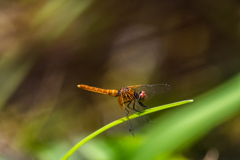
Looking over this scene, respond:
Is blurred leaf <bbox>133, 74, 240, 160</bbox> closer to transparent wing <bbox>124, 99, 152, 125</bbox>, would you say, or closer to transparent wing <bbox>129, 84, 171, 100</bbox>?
transparent wing <bbox>124, 99, 152, 125</bbox>

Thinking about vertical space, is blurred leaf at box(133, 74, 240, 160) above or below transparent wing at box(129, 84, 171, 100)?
below

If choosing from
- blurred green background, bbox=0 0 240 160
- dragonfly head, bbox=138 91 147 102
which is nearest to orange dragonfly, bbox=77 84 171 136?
dragonfly head, bbox=138 91 147 102

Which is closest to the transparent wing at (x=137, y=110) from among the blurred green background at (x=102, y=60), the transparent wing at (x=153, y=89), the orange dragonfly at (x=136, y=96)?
the orange dragonfly at (x=136, y=96)

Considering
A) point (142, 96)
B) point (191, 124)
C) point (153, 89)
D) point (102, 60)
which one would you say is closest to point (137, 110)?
point (142, 96)

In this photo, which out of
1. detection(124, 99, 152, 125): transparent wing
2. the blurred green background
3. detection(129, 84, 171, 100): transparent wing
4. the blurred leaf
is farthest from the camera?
the blurred green background

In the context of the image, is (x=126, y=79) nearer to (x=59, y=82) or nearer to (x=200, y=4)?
(x=59, y=82)

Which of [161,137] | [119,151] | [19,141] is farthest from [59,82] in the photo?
[161,137]

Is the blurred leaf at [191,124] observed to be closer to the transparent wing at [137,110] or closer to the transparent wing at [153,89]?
the transparent wing at [137,110]

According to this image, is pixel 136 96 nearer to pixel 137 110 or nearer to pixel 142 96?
pixel 142 96

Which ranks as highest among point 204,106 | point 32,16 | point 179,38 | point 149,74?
point 32,16
